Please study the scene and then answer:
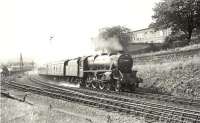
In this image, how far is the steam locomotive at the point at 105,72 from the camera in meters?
22.4

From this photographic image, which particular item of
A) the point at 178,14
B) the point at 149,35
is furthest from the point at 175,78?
the point at 149,35

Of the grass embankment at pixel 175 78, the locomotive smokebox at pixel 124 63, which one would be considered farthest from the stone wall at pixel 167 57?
the locomotive smokebox at pixel 124 63

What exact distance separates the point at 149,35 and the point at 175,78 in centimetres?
4923

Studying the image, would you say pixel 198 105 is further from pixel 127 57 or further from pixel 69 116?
pixel 127 57

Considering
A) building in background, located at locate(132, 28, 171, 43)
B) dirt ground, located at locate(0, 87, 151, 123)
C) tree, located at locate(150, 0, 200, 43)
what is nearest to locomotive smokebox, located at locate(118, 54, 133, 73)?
dirt ground, located at locate(0, 87, 151, 123)

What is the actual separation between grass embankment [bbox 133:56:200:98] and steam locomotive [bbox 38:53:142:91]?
1.95 meters

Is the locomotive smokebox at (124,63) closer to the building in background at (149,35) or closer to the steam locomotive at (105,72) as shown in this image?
the steam locomotive at (105,72)

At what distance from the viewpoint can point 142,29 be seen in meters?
72.6

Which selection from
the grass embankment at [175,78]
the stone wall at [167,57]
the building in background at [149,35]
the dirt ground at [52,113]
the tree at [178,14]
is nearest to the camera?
the dirt ground at [52,113]

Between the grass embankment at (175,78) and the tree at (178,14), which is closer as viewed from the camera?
the grass embankment at (175,78)

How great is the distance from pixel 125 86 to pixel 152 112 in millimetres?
9794

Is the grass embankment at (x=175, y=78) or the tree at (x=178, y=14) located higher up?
the tree at (x=178, y=14)

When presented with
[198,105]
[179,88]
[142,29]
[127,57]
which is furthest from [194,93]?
[142,29]

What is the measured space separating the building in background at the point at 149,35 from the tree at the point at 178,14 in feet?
81.4
